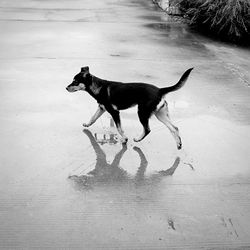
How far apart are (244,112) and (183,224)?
10.9 feet

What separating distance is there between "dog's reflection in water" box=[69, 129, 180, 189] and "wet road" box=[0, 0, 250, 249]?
0.04 ft

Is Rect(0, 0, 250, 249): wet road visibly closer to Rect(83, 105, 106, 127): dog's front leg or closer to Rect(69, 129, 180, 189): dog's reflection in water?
Rect(69, 129, 180, 189): dog's reflection in water

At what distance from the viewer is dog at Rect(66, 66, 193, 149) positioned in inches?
205

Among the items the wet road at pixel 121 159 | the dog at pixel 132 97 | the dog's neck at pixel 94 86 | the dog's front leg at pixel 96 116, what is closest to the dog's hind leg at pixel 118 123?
the dog at pixel 132 97

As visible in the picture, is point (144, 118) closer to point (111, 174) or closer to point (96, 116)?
point (96, 116)

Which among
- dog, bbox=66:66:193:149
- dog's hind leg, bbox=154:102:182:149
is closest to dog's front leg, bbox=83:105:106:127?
dog, bbox=66:66:193:149

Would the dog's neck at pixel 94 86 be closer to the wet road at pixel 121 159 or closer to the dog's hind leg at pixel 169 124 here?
the wet road at pixel 121 159

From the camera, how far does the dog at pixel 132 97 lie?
5.21 meters

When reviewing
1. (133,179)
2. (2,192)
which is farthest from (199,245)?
(2,192)

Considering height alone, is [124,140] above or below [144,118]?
below

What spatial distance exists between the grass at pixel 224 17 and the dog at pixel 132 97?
620cm

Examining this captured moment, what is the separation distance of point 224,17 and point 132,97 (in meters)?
6.78

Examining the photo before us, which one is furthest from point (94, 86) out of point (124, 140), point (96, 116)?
point (124, 140)

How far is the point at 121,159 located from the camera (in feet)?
16.8
